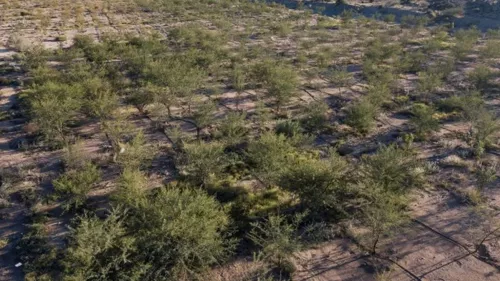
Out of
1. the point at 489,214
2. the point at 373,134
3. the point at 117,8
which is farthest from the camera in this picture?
the point at 117,8

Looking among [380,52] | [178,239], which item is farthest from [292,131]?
[380,52]

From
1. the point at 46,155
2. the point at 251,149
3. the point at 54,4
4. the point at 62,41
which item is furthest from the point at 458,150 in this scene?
the point at 54,4

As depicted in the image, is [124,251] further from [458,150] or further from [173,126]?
[458,150]

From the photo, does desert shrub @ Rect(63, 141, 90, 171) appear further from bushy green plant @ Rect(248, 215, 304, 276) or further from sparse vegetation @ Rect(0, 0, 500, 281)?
bushy green plant @ Rect(248, 215, 304, 276)

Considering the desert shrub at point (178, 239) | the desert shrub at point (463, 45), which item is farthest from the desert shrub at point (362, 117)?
the desert shrub at point (463, 45)

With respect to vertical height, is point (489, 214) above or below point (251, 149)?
below

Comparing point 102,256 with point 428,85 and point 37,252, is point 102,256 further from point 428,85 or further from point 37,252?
point 428,85

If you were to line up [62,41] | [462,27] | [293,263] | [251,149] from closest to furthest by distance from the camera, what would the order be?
[293,263] < [251,149] < [62,41] < [462,27]
